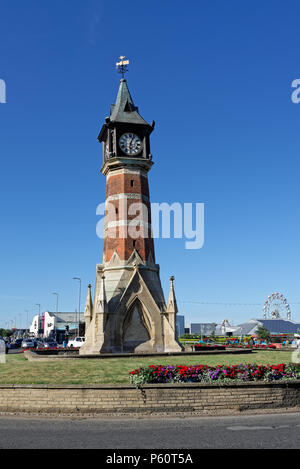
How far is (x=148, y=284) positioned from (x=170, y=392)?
2122cm

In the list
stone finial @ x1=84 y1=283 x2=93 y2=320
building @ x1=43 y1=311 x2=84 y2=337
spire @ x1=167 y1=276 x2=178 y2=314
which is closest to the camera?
spire @ x1=167 y1=276 x2=178 y2=314

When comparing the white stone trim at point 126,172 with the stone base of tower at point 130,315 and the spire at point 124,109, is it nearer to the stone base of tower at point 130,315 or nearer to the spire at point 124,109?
the spire at point 124,109

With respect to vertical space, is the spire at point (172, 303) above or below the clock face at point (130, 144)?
below

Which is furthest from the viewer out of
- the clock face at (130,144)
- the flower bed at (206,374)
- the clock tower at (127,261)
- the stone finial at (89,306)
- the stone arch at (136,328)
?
the clock face at (130,144)

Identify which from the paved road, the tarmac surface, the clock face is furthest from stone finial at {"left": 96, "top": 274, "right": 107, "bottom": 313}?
the paved road

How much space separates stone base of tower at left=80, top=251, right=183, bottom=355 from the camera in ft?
113

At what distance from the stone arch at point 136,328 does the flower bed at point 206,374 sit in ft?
61.1

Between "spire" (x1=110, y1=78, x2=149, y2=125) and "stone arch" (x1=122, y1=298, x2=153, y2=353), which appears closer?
"stone arch" (x1=122, y1=298, x2=153, y2=353)

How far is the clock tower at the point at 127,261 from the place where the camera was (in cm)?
3506

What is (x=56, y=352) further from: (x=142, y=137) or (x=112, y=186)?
(x=142, y=137)

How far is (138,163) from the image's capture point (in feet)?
129

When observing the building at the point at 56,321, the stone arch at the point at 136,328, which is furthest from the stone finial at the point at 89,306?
the building at the point at 56,321

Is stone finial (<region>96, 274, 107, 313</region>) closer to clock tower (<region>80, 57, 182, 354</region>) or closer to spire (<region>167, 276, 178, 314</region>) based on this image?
clock tower (<region>80, 57, 182, 354</region>)
